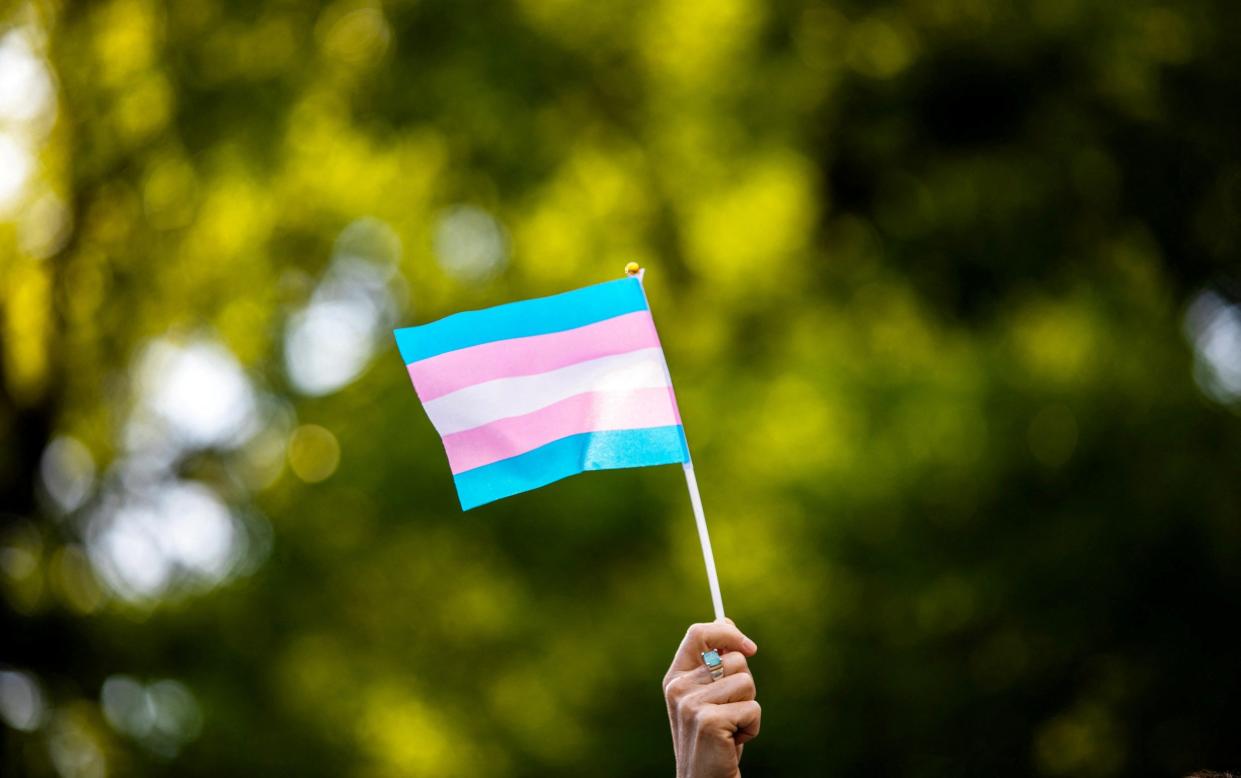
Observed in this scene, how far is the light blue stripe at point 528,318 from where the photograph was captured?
2428 mm

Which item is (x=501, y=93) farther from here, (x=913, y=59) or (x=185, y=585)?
(x=185, y=585)

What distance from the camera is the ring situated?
6.35ft

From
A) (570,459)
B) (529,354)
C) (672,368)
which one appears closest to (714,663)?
(570,459)

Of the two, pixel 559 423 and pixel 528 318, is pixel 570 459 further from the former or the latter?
pixel 528 318

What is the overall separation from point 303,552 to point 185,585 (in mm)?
666

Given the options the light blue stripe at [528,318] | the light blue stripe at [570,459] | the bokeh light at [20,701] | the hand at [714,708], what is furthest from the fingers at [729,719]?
the bokeh light at [20,701]

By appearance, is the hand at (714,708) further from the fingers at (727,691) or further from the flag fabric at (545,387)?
the flag fabric at (545,387)

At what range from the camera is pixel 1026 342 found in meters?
6.05

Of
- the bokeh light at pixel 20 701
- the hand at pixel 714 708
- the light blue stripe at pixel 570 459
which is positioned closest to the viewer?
the hand at pixel 714 708

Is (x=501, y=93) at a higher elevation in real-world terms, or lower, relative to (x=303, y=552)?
higher

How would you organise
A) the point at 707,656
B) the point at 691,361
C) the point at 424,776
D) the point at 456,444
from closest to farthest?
the point at 707,656, the point at 456,444, the point at 424,776, the point at 691,361

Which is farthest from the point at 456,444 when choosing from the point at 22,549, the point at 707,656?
the point at 22,549

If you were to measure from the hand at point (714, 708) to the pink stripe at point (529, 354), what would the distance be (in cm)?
64

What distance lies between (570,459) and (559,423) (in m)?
0.07
